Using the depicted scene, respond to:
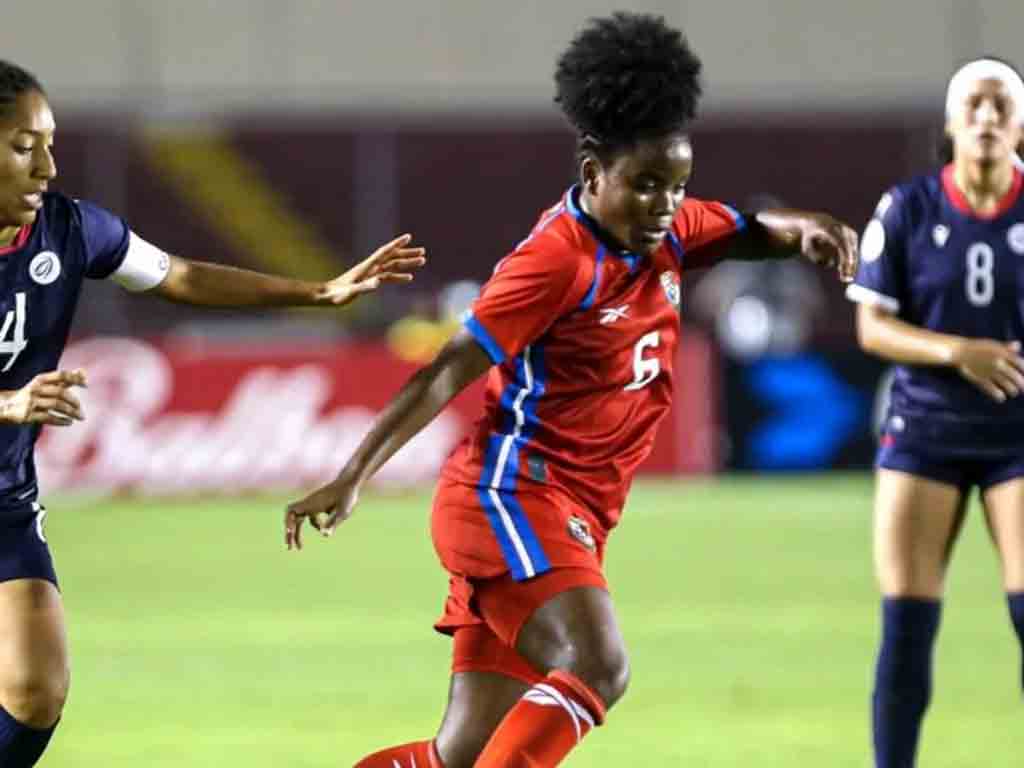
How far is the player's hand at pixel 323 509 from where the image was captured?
4664 millimetres

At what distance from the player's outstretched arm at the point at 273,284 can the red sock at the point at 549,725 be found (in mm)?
1334

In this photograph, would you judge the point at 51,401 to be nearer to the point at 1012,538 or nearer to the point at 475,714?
the point at 475,714

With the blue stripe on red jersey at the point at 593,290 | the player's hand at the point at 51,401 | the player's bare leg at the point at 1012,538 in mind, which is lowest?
the player's bare leg at the point at 1012,538

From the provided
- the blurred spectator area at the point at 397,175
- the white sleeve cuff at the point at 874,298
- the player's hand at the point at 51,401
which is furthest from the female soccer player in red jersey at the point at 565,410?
the blurred spectator area at the point at 397,175

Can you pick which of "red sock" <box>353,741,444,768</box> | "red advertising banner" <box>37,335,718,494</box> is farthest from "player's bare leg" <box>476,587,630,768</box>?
"red advertising banner" <box>37,335,718,494</box>

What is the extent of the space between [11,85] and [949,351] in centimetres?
257

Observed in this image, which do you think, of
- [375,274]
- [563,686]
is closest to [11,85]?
[375,274]

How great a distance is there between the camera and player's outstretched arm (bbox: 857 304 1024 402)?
5.80 m

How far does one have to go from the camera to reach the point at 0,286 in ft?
17.8

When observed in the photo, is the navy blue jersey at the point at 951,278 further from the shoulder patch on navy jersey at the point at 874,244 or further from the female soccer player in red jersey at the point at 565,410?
the female soccer player in red jersey at the point at 565,410

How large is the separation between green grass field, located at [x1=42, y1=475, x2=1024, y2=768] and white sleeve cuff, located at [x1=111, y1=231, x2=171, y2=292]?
1.94 m

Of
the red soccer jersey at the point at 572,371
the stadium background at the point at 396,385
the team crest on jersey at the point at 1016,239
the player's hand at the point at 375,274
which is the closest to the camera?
the red soccer jersey at the point at 572,371

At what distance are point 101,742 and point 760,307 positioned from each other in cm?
1539

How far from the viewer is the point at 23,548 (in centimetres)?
557
